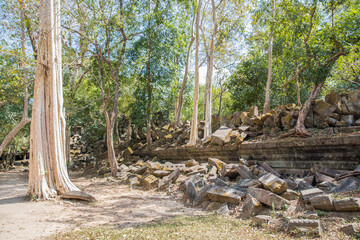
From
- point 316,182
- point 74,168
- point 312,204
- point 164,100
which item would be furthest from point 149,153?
point 312,204

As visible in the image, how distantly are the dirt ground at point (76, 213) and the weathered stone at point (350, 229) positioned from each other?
8.48 ft

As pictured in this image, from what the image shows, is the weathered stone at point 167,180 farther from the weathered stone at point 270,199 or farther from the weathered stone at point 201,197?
the weathered stone at point 270,199

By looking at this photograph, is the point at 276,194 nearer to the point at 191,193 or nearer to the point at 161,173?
the point at 191,193

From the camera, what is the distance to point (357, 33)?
23.6ft

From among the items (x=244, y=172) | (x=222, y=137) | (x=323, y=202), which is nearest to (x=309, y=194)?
(x=323, y=202)

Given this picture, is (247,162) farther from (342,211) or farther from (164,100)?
(164,100)

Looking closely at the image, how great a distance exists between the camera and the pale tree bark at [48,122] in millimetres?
6031

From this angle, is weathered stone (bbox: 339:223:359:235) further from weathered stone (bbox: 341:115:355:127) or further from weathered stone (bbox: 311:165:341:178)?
weathered stone (bbox: 341:115:355:127)

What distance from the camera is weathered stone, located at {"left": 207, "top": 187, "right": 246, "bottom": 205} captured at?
4773 millimetres

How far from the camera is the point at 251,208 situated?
4.23 meters

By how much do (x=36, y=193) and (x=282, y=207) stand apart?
558 centimetres

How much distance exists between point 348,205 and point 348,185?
1.29 m

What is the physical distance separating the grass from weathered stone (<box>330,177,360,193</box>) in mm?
1967

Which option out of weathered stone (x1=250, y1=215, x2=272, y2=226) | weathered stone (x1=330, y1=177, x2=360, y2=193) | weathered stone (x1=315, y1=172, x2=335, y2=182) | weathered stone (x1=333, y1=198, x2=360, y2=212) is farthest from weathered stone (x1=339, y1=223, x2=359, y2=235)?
weathered stone (x1=315, y1=172, x2=335, y2=182)
